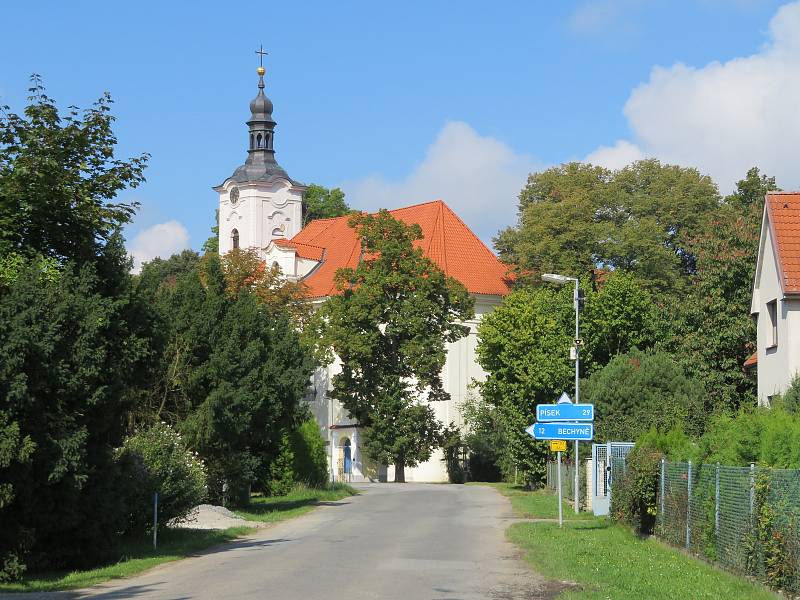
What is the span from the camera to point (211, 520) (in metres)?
27.7

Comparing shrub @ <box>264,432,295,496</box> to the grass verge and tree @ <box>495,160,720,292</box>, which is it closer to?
the grass verge

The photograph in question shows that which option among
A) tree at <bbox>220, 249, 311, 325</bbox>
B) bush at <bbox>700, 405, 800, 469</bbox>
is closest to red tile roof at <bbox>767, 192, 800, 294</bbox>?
bush at <bbox>700, 405, 800, 469</bbox>

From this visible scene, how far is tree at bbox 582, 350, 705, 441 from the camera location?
122 feet

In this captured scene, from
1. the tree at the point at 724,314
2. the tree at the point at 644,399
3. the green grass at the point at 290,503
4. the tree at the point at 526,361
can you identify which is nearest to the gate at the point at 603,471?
the tree at the point at 644,399

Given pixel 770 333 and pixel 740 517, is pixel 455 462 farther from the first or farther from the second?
pixel 740 517

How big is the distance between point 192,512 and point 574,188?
4085 centimetres

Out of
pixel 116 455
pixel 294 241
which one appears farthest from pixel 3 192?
pixel 294 241

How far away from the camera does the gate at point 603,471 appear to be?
29047mm

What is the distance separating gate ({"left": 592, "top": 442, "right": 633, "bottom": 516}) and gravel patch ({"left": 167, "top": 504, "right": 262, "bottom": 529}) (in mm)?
8732

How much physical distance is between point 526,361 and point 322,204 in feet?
139

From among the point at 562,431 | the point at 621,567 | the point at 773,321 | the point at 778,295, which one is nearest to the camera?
the point at 621,567

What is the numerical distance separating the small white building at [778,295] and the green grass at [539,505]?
600 centimetres

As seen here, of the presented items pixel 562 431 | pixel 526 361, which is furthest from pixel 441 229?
pixel 562 431

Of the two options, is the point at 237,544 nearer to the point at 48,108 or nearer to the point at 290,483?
the point at 48,108
